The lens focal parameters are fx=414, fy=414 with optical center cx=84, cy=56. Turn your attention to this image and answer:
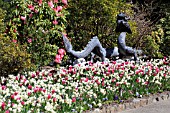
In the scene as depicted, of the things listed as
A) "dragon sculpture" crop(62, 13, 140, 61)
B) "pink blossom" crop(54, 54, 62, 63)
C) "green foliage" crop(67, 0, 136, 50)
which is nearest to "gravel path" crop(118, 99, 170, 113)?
"dragon sculpture" crop(62, 13, 140, 61)

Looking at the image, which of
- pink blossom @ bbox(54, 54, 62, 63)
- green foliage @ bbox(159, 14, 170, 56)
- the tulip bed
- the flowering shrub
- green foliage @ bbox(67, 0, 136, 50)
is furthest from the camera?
green foliage @ bbox(159, 14, 170, 56)

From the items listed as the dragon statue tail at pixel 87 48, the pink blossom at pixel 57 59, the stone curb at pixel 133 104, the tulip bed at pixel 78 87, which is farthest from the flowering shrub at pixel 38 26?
the stone curb at pixel 133 104

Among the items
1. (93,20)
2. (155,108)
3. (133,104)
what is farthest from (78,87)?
(93,20)

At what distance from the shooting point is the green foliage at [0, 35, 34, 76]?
8.41 meters

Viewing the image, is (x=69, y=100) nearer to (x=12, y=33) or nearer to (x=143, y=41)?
(x=12, y=33)

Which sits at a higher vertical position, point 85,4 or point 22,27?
point 85,4

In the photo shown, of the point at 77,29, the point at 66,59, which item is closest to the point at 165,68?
the point at 66,59

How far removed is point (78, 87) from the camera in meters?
7.24

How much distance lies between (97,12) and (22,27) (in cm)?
236

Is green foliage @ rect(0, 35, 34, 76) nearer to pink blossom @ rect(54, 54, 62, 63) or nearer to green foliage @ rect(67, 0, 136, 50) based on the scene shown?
pink blossom @ rect(54, 54, 62, 63)

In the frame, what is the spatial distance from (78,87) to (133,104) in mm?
1026

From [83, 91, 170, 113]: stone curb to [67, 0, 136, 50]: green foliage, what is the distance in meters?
4.50

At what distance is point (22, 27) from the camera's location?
10.4 metres

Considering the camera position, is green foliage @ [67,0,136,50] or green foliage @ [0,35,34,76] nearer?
green foliage @ [0,35,34,76]
